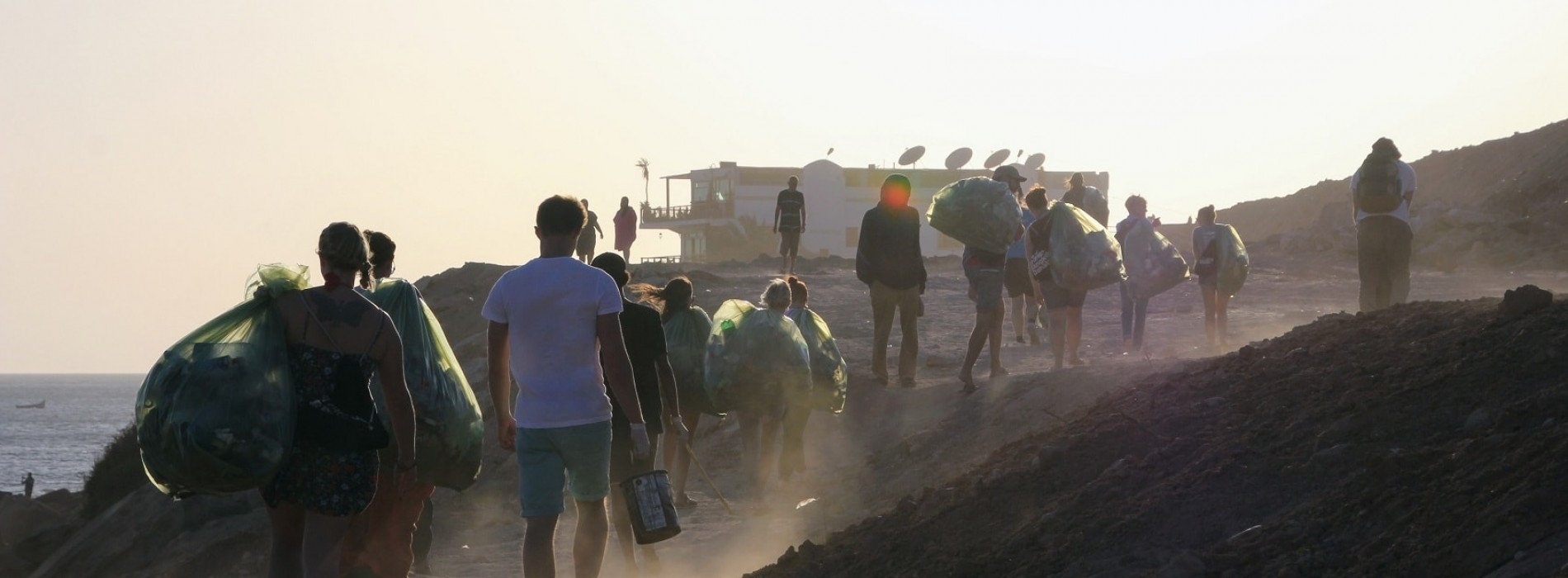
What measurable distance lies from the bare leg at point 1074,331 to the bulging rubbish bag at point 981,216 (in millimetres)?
751

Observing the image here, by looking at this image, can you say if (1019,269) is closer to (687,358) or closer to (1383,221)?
(1383,221)

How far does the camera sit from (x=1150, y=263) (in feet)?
46.5

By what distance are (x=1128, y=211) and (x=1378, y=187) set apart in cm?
314

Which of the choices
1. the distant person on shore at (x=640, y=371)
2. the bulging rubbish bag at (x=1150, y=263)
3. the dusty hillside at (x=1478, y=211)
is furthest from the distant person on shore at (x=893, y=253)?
the dusty hillside at (x=1478, y=211)

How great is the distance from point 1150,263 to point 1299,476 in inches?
321

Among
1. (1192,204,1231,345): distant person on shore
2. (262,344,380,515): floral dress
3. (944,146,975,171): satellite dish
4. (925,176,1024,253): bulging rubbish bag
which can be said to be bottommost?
(262,344,380,515): floral dress

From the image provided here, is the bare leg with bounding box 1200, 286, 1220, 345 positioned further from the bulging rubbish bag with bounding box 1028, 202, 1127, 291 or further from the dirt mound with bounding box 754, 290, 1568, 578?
the dirt mound with bounding box 754, 290, 1568, 578

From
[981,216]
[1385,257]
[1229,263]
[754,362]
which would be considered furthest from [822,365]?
[1229,263]

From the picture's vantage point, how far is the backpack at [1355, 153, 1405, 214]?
38.4 feet

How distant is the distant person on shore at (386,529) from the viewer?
6.50 m

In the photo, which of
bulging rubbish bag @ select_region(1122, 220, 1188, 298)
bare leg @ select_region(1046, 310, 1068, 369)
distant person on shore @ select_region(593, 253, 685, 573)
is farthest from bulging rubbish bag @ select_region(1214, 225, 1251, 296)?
distant person on shore @ select_region(593, 253, 685, 573)

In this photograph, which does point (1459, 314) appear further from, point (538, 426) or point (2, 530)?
point (2, 530)

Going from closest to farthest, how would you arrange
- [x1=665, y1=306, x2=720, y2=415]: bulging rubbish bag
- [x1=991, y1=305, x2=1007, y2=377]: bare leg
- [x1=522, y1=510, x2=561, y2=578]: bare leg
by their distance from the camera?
1. [x1=522, y1=510, x2=561, y2=578]: bare leg
2. [x1=665, y1=306, x2=720, y2=415]: bulging rubbish bag
3. [x1=991, y1=305, x2=1007, y2=377]: bare leg

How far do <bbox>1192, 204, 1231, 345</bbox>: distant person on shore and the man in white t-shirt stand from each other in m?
9.45
